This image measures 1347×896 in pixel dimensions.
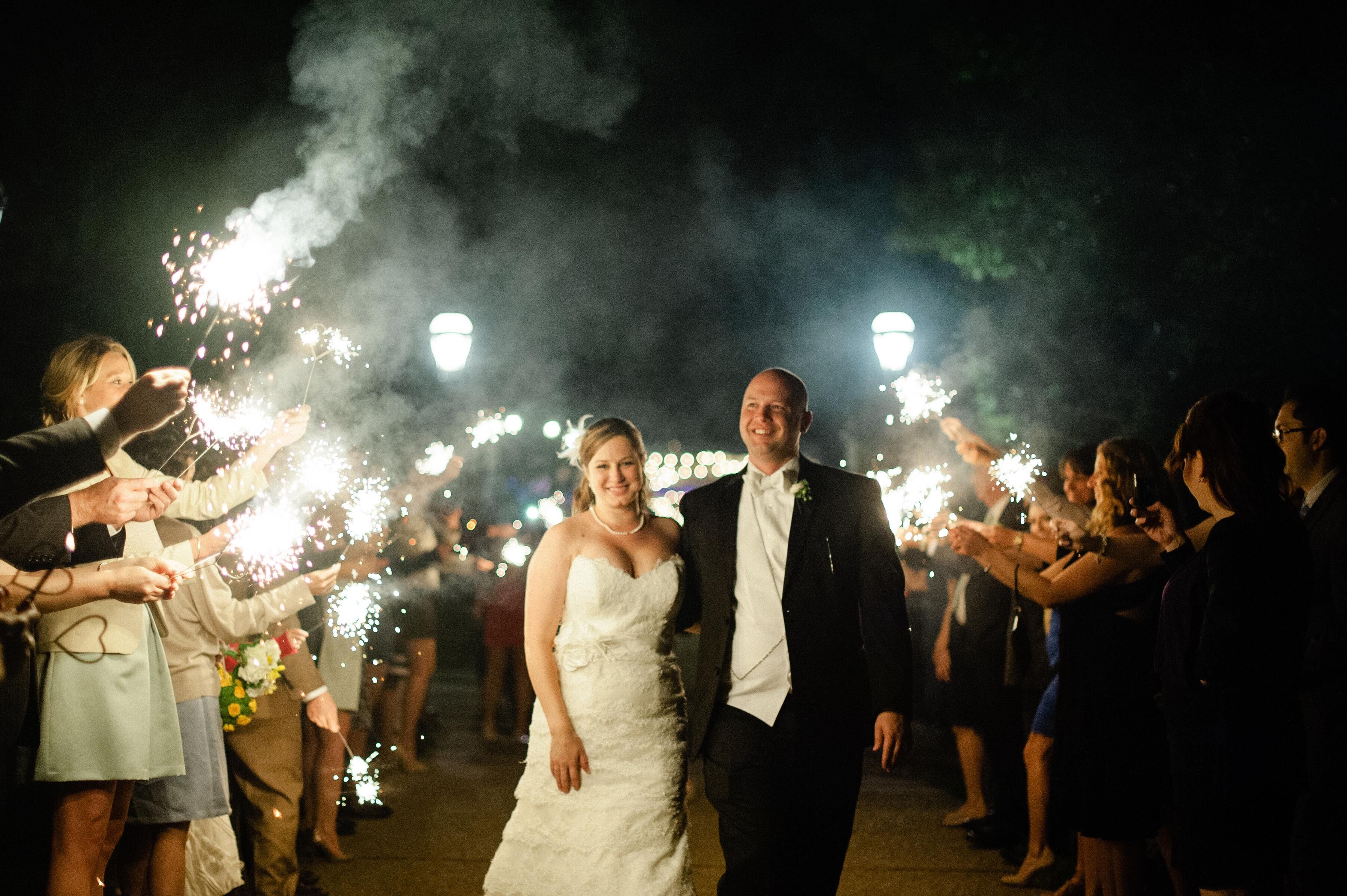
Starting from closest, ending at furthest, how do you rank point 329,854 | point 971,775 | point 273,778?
point 273,778, point 329,854, point 971,775

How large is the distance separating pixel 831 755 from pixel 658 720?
0.68 meters

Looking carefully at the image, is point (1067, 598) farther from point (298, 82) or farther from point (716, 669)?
point (298, 82)

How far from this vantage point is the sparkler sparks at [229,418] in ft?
15.9

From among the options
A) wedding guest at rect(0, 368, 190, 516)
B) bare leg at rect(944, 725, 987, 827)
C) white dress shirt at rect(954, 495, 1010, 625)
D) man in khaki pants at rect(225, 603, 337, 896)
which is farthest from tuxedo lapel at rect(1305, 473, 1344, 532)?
man in khaki pants at rect(225, 603, 337, 896)

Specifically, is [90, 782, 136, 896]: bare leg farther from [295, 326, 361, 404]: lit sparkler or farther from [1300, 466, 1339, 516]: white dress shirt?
[1300, 466, 1339, 516]: white dress shirt

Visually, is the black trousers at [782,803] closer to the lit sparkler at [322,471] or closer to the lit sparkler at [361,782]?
the lit sparkler at [322,471]

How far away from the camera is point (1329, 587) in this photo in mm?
3746

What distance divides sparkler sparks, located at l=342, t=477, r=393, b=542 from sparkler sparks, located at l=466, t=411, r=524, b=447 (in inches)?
200

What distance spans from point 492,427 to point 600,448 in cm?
882

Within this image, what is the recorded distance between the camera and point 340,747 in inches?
234

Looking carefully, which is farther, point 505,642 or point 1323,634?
point 505,642

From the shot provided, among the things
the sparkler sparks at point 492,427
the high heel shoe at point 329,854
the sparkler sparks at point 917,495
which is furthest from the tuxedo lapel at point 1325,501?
the sparkler sparks at point 492,427

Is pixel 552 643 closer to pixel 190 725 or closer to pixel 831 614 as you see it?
pixel 831 614

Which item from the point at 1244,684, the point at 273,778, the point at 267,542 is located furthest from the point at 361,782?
the point at 1244,684
